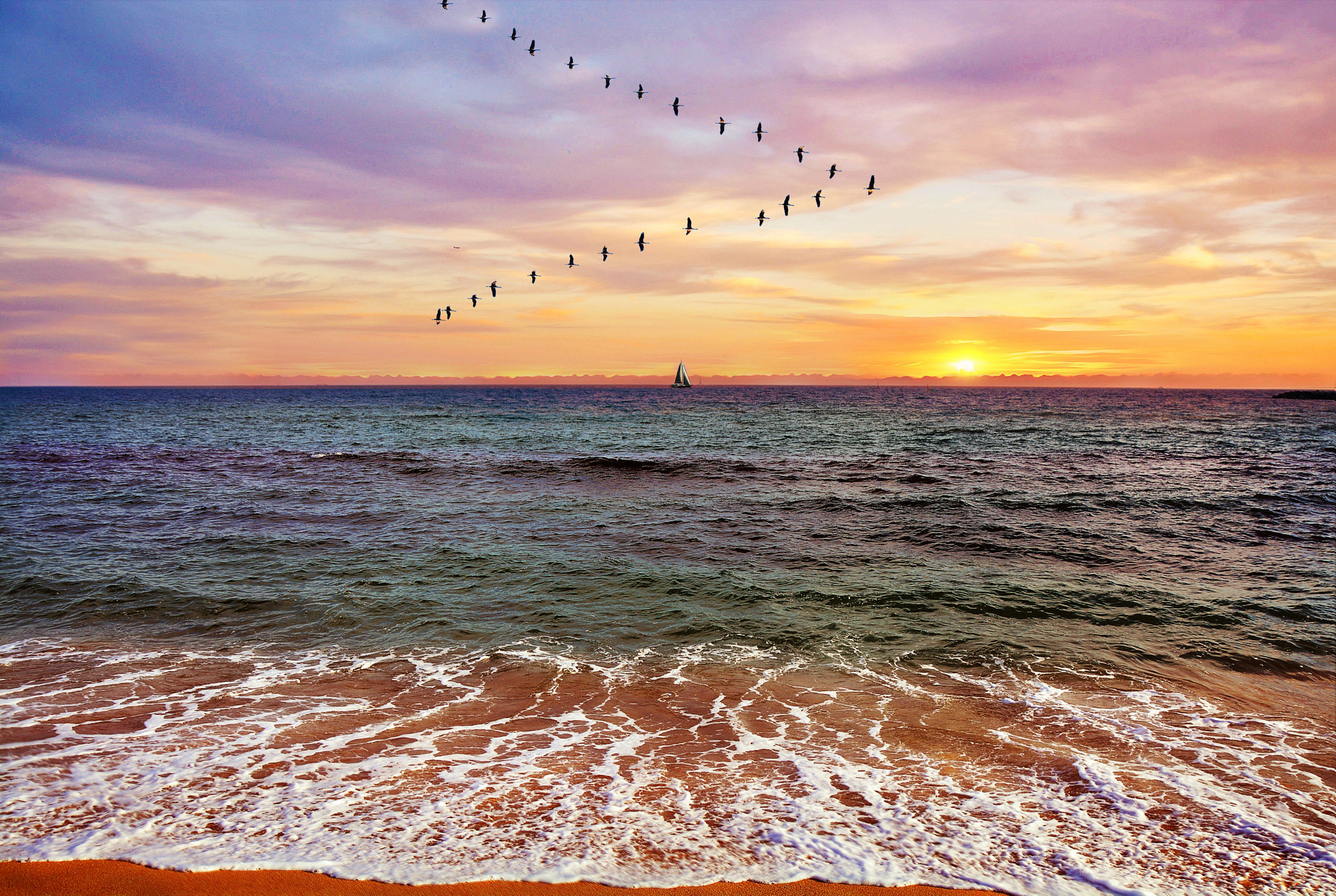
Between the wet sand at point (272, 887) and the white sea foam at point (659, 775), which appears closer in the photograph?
the wet sand at point (272, 887)

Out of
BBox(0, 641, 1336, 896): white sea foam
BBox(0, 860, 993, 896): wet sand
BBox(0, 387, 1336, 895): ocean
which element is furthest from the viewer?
BBox(0, 387, 1336, 895): ocean

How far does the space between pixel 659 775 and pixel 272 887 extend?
10.5ft

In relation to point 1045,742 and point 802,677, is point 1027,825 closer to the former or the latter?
point 1045,742

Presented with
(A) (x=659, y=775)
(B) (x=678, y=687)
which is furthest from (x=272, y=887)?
(B) (x=678, y=687)

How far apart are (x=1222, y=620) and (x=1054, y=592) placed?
2601mm

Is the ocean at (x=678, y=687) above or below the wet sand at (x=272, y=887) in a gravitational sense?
below

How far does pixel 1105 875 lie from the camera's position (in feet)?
15.8

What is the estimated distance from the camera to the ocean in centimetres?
511

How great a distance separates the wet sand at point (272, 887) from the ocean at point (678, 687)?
0.13 metres

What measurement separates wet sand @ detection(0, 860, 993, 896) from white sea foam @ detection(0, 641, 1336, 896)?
12 cm

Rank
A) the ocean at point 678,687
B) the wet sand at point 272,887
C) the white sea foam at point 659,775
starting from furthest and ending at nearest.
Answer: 1. the ocean at point 678,687
2. the white sea foam at point 659,775
3. the wet sand at point 272,887

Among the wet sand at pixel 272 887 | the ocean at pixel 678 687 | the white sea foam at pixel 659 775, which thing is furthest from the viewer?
the ocean at pixel 678 687

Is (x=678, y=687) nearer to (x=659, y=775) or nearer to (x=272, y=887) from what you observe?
(x=659, y=775)

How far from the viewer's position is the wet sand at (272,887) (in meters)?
4.36
